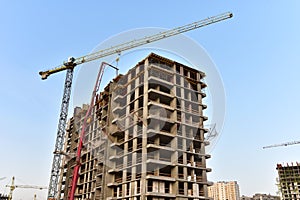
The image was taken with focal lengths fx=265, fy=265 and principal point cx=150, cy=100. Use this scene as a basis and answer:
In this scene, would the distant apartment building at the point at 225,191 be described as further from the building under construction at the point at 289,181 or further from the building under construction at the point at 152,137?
the building under construction at the point at 152,137

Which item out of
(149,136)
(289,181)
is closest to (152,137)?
(149,136)

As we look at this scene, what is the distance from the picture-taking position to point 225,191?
11000cm

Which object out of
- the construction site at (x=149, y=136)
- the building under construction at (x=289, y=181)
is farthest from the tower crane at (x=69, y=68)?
Answer: the building under construction at (x=289, y=181)

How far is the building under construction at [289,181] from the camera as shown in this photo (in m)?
78.9

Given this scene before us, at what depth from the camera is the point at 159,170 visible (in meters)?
33.4

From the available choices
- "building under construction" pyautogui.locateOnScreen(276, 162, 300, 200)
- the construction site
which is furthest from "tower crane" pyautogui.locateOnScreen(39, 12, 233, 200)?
"building under construction" pyautogui.locateOnScreen(276, 162, 300, 200)

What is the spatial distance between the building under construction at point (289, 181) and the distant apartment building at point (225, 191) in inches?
1056

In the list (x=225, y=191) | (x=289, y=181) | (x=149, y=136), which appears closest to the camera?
(x=149, y=136)

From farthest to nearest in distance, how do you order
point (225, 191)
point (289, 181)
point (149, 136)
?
point (225, 191)
point (289, 181)
point (149, 136)

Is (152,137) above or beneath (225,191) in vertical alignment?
above

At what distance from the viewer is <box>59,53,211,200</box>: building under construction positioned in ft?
108

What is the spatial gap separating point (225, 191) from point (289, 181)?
33.0 meters

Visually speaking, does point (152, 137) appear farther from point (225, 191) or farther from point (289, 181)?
point (225, 191)

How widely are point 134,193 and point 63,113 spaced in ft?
83.9
